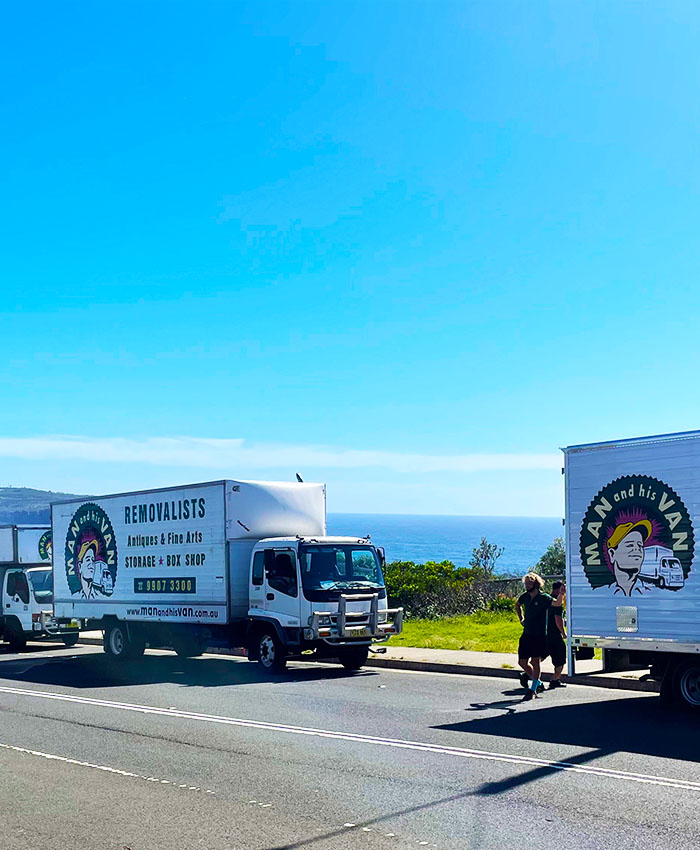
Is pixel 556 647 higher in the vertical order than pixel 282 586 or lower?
lower

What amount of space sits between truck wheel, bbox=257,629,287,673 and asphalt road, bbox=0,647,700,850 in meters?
2.37

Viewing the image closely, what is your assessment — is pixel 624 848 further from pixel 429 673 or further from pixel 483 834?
pixel 429 673

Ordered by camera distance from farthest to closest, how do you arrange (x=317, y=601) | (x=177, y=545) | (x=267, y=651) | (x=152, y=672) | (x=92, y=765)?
(x=177, y=545) → (x=152, y=672) → (x=267, y=651) → (x=317, y=601) → (x=92, y=765)

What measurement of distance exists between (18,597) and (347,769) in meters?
18.4

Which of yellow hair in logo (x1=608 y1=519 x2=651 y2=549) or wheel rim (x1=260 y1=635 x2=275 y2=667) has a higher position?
yellow hair in logo (x1=608 y1=519 x2=651 y2=549)

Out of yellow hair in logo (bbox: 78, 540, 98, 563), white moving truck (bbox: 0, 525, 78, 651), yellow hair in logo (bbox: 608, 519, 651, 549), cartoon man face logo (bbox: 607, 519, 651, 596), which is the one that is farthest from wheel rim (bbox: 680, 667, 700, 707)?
white moving truck (bbox: 0, 525, 78, 651)

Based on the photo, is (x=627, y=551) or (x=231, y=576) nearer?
(x=627, y=551)

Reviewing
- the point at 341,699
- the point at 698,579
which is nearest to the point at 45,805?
the point at 341,699

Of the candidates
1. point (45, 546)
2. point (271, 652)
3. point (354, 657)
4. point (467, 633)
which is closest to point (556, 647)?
point (354, 657)

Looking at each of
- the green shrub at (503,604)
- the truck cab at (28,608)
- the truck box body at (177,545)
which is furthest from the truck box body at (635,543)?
the truck cab at (28,608)

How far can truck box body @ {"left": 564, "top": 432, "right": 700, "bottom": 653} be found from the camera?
1202 centimetres

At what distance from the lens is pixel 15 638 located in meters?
25.5

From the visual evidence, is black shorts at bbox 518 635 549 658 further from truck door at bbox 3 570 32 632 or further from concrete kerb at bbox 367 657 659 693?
truck door at bbox 3 570 32 632

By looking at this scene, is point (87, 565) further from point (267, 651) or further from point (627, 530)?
point (627, 530)
